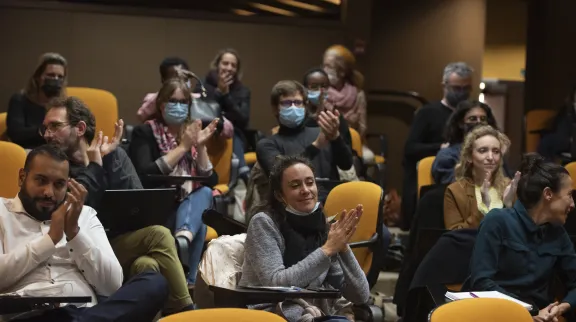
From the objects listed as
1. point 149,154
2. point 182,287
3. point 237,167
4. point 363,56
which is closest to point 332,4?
point 363,56

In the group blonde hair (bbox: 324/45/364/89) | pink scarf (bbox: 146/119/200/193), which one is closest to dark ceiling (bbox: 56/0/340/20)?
blonde hair (bbox: 324/45/364/89)

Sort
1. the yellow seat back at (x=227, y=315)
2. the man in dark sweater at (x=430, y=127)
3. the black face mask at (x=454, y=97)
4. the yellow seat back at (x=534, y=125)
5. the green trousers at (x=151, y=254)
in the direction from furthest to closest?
1. the yellow seat back at (x=534, y=125)
2. the black face mask at (x=454, y=97)
3. the man in dark sweater at (x=430, y=127)
4. the green trousers at (x=151, y=254)
5. the yellow seat back at (x=227, y=315)

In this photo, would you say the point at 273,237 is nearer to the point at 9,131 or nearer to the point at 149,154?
the point at 149,154

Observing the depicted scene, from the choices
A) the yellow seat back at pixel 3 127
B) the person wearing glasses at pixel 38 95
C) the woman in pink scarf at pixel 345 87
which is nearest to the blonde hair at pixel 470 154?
the woman in pink scarf at pixel 345 87

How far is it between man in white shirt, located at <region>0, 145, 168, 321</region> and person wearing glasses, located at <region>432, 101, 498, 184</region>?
7.69 ft

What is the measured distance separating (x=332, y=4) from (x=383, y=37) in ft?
2.16

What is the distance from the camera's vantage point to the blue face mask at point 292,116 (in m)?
5.55

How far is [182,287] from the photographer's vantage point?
434cm

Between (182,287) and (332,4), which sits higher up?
(332,4)

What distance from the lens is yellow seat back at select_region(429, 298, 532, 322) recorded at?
3.12 meters

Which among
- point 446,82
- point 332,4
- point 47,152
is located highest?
point 332,4

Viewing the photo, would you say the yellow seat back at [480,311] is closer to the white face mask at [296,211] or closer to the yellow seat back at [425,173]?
the white face mask at [296,211]

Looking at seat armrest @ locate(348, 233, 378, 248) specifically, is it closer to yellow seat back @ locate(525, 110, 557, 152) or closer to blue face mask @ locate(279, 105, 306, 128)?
blue face mask @ locate(279, 105, 306, 128)

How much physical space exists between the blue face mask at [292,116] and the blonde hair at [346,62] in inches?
79.4
